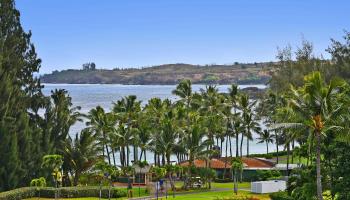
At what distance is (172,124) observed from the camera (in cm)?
6950

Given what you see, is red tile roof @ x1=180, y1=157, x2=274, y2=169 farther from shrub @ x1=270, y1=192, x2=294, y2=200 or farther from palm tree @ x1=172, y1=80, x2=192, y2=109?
shrub @ x1=270, y1=192, x2=294, y2=200

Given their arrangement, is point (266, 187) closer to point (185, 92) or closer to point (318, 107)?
point (318, 107)

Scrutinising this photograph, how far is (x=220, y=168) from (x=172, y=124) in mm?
15614

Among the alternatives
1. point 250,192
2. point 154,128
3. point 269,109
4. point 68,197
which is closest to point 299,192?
point 250,192

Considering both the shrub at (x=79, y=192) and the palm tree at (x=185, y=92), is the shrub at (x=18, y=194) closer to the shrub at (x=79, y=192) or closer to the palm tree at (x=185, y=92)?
the shrub at (x=79, y=192)

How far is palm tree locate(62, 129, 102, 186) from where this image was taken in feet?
232

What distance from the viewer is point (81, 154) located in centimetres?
7056

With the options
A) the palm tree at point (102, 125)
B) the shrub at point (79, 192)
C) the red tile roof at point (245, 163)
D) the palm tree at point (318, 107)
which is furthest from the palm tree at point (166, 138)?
the palm tree at point (318, 107)

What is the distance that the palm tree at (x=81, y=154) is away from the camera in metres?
70.6

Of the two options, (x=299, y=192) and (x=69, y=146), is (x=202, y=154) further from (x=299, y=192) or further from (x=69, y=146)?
(x=299, y=192)

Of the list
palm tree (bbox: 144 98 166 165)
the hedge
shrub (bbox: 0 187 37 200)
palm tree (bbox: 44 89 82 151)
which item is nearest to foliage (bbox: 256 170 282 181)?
palm tree (bbox: 144 98 166 165)

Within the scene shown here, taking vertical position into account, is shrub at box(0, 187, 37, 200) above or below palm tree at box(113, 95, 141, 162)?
below

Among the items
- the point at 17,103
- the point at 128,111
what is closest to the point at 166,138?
the point at 128,111

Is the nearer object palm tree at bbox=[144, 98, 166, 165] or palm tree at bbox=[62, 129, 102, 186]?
palm tree at bbox=[62, 129, 102, 186]
